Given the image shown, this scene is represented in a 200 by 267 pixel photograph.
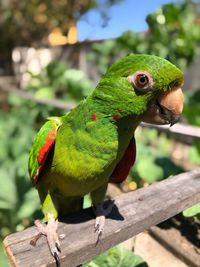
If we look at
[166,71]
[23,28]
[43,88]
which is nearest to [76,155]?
[166,71]

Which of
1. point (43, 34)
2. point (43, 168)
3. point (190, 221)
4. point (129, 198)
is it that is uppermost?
point (43, 34)

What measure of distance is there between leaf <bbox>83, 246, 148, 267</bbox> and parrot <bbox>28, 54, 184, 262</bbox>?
44 centimetres

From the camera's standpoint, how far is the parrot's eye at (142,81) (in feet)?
2.80

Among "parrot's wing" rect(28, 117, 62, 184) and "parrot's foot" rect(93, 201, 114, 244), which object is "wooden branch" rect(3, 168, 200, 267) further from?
"parrot's wing" rect(28, 117, 62, 184)

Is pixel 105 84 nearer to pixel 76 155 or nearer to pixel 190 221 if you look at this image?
pixel 76 155

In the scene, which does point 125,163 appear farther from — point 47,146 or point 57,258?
point 57,258

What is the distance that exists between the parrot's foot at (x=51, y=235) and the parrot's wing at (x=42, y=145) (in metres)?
0.16

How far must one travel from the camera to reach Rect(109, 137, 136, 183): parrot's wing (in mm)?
1129

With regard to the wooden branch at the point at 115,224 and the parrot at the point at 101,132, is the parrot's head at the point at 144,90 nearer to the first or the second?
the parrot at the point at 101,132

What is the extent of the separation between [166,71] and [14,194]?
4.47 feet

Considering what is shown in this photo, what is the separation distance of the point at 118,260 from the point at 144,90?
3.07 feet

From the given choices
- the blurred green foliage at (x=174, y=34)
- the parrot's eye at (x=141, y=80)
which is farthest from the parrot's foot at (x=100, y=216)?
the blurred green foliage at (x=174, y=34)

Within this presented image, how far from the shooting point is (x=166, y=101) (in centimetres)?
89

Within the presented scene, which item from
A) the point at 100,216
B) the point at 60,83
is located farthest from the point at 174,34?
the point at 100,216
